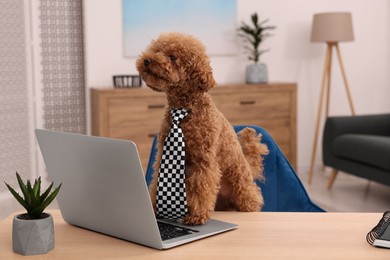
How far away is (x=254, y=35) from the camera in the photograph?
564 centimetres

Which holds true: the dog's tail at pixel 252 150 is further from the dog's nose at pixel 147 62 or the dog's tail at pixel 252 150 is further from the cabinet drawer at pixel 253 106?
the cabinet drawer at pixel 253 106

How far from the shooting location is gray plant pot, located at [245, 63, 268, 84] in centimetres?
562

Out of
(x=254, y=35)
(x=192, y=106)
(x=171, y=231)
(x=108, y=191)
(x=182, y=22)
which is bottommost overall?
(x=171, y=231)

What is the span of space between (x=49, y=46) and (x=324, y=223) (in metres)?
3.83

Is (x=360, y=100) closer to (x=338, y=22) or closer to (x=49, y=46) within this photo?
(x=338, y=22)

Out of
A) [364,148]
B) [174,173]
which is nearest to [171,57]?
[174,173]

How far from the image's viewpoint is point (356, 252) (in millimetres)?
1415

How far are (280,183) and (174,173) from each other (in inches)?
27.2

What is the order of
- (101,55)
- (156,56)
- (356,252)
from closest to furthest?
1. (356,252)
2. (156,56)
3. (101,55)

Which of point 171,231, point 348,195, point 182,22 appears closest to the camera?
point 171,231

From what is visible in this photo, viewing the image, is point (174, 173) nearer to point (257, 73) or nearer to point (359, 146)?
point (359, 146)

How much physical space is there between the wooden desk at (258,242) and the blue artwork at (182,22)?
3916 millimetres

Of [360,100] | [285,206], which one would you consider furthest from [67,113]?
[285,206]

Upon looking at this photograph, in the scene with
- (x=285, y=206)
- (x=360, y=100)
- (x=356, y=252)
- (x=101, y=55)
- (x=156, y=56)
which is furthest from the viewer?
(x=360, y=100)
